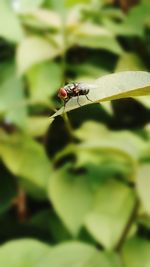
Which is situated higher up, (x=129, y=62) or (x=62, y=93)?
(x=62, y=93)

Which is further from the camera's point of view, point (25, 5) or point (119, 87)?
point (25, 5)

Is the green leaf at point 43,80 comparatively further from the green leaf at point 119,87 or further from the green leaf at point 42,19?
the green leaf at point 119,87

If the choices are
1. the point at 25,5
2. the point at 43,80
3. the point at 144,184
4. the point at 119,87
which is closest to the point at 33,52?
the point at 43,80

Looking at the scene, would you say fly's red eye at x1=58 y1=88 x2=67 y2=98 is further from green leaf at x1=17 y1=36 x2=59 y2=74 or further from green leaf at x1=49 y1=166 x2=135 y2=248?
green leaf at x1=17 y1=36 x2=59 y2=74

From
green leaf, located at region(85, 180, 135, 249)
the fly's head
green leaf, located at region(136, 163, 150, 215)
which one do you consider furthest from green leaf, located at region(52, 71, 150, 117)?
green leaf, located at region(85, 180, 135, 249)

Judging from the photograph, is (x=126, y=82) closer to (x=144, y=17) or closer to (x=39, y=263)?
(x=39, y=263)

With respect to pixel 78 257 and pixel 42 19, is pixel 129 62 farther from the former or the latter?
pixel 78 257
